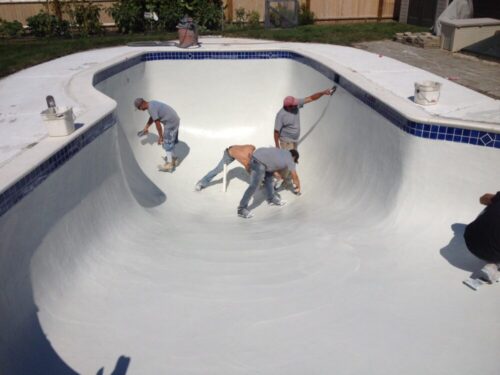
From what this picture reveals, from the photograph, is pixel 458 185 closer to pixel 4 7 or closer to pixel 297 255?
pixel 297 255

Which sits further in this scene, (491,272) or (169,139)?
(169,139)

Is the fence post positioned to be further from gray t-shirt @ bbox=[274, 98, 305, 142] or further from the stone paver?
gray t-shirt @ bbox=[274, 98, 305, 142]

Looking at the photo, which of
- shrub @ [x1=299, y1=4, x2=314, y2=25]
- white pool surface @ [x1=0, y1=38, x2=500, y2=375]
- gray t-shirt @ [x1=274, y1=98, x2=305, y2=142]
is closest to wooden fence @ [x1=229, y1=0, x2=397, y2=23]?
shrub @ [x1=299, y1=4, x2=314, y2=25]

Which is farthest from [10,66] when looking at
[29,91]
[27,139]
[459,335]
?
[459,335]

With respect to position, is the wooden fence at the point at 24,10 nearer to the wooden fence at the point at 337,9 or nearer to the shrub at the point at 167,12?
the wooden fence at the point at 337,9

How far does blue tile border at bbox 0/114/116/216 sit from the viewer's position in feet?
12.9

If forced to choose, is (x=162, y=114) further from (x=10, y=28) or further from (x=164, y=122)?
(x=10, y=28)

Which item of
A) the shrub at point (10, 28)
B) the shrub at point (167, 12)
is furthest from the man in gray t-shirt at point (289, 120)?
the shrub at point (10, 28)

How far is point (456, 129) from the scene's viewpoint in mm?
5531

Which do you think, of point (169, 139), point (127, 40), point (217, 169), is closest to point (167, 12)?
point (127, 40)

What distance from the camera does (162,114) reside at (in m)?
8.61

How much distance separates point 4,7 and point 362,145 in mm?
19375

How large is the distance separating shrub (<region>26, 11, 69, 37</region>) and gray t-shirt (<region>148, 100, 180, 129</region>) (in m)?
12.0

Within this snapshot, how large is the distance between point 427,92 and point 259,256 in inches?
133
